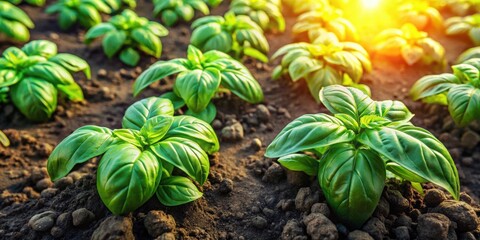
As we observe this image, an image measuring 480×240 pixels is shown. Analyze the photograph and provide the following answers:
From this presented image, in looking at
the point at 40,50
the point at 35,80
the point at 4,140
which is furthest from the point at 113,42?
the point at 4,140

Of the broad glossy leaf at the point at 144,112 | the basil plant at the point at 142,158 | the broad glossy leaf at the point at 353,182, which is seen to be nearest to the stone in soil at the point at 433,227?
the broad glossy leaf at the point at 353,182

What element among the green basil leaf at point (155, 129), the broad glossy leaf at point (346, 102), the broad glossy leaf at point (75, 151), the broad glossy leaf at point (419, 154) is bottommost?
the broad glossy leaf at point (75, 151)

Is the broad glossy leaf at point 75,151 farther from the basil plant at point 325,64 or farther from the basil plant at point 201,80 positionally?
the basil plant at point 325,64

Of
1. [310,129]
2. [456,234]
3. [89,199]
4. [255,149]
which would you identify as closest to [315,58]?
[255,149]

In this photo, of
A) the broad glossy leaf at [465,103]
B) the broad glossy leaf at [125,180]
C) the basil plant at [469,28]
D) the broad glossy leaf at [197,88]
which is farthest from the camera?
the basil plant at [469,28]

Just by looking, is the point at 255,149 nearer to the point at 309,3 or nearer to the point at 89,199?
the point at 89,199

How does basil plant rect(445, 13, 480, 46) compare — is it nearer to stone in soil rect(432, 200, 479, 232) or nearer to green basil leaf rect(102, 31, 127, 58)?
stone in soil rect(432, 200, 479, 232)

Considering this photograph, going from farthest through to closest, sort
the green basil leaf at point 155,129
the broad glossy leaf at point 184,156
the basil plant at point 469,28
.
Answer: the basil plant at point 469,28, the green basil leaf at point 155,129, the broad glossy leaf at point 184,156
